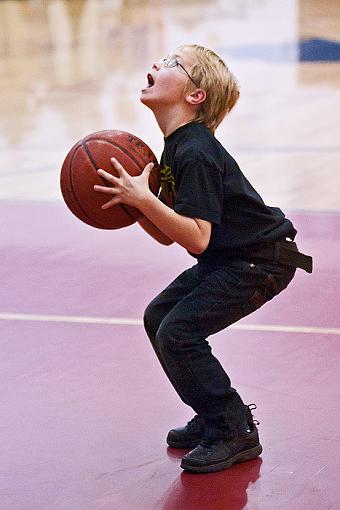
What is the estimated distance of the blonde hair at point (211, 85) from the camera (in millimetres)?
3650

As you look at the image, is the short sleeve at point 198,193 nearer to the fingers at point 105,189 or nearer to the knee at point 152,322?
the fingers at point 105,189

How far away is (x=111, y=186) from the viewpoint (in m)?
3.55

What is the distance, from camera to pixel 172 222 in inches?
134

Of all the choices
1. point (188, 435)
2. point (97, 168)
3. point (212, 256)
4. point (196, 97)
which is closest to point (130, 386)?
point (188, 435)

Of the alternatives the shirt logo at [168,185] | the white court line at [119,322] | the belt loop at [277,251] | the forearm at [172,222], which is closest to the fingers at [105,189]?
the forearm at [172,222]

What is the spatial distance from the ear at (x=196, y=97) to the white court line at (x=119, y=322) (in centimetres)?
162

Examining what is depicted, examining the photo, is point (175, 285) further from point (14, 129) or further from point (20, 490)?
point (14, 129)

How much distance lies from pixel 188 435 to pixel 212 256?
646 millimetres

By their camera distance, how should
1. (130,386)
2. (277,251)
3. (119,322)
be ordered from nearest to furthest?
(277,251), (130,386), (119,322)

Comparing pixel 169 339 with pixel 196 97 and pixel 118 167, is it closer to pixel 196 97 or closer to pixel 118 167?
pixel 118 167

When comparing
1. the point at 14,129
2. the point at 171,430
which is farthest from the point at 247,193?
the point at 14,129

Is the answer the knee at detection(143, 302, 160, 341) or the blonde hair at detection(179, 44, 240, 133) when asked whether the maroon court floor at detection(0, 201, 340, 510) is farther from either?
the blonde hair at detection(179, 44, 240, 133)

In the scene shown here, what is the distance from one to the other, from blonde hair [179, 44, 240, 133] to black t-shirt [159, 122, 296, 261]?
0.26 feet

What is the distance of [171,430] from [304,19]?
14729mm
